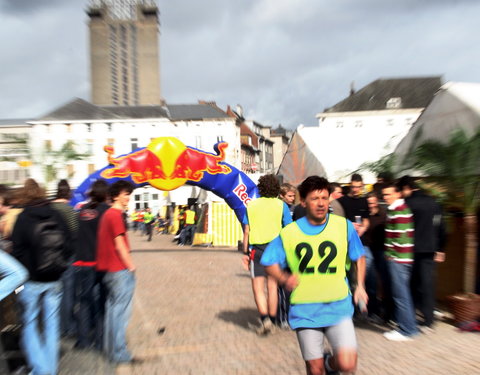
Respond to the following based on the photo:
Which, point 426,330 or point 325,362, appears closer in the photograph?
point 325,362

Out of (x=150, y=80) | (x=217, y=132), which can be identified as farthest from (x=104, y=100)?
(x=217, y=132)

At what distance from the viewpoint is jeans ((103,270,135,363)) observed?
5.11 meters

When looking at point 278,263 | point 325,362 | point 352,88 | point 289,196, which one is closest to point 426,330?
point 289,196

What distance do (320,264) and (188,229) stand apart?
20.7 metres

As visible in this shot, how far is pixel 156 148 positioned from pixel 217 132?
52.4 meters

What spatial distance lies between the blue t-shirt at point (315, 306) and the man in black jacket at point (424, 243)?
2.94 m

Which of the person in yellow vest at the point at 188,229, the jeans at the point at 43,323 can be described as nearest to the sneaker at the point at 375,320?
the jeans at the point at 43,323

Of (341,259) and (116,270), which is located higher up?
(341,259)

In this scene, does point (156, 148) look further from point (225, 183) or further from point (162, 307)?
point (162, 307)

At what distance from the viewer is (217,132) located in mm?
68938

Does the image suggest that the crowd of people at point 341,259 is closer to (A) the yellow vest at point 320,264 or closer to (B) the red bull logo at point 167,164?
(A) the yellow vest at point 320,264

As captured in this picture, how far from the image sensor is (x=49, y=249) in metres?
4.47

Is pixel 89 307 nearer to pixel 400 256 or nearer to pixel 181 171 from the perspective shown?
pixel 400 256

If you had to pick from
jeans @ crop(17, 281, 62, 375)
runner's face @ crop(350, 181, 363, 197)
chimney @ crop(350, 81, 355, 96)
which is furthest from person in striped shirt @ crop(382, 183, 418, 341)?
chimney @ crop(350, 81, 355, 96)
